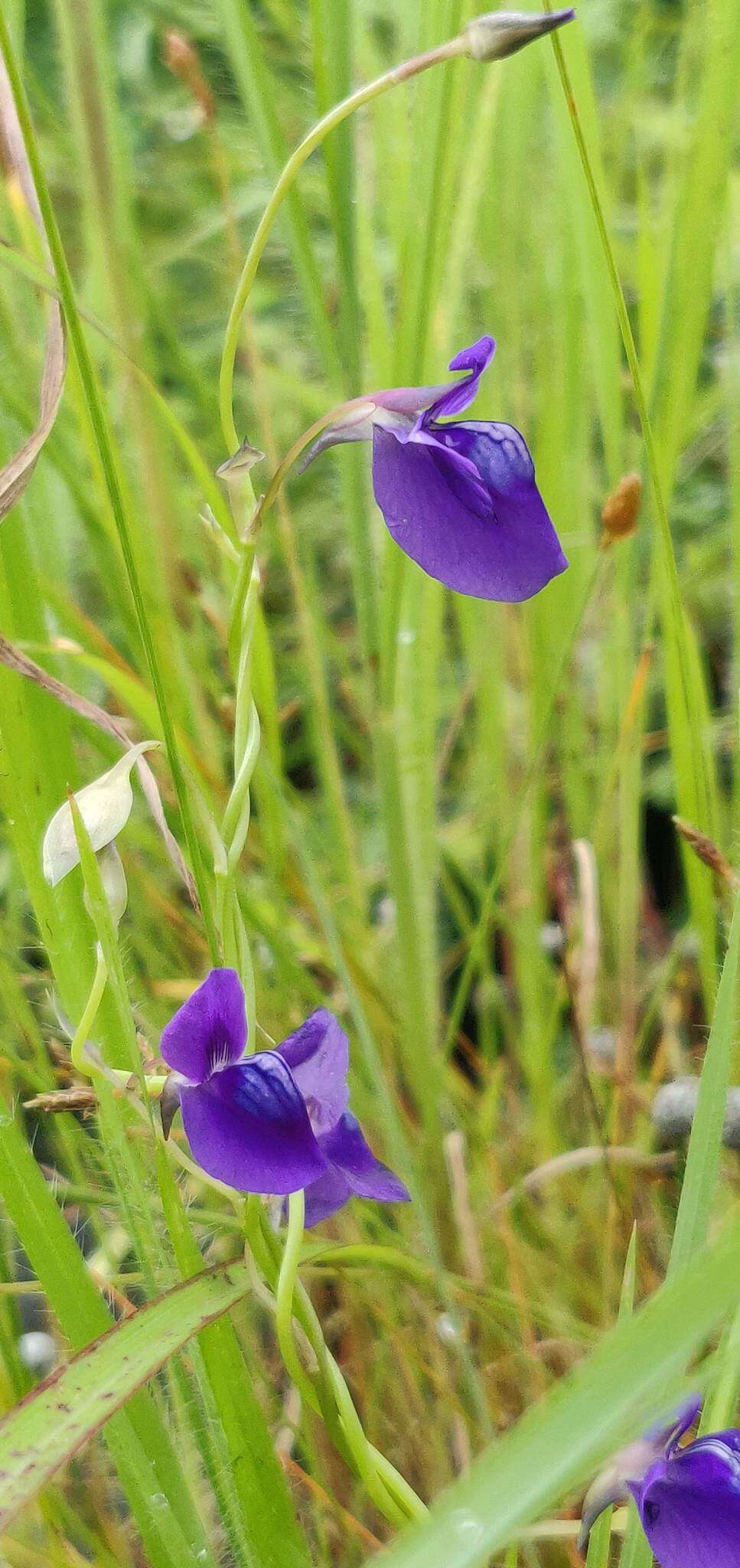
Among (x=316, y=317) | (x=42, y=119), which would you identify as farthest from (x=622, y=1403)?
(x=42, y=119)

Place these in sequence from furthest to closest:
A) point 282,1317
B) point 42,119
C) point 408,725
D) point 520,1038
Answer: point 42,119 < point 520,1038 < point 408,725 < point 282,1317

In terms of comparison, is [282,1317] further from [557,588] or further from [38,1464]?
[557,588]

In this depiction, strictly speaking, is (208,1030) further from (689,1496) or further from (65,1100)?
(689,1496)

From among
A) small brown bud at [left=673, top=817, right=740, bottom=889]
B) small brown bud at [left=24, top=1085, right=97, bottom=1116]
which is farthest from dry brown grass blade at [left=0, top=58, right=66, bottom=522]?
small brown bud at [left=673, top=817, right=740, bottom=889]

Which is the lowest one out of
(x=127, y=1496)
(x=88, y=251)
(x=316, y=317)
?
(x=127, y=1496)

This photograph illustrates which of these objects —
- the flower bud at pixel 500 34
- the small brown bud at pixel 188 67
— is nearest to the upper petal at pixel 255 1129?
the flower bud at pixel 500 34

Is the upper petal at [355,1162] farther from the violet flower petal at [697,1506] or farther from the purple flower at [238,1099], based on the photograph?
the violet flower petal at [697,1506]

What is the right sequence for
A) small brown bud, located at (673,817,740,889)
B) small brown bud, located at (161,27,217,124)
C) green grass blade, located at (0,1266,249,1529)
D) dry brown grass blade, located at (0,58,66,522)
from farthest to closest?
small brown bud, located at (161,27,217,124) → small brown bud, located at (673,817,740,889) → dry brown grass blade, located at (0,58,66,522) → green grass blade, located at (0,1266,249,1529)

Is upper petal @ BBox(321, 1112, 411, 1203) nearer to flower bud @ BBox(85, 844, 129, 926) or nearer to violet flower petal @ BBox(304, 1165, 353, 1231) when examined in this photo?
violet flower petal @ BBox(304, 1165, 353, 1231)
